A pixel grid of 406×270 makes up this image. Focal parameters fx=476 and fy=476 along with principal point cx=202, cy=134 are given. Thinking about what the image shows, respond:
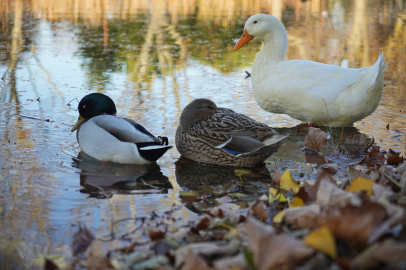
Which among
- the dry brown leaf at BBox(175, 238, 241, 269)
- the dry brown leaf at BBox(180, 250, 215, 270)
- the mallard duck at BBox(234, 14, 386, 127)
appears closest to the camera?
the dry brown leaf at BBox(180, 250, 215, 270)

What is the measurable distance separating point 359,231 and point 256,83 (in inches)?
149

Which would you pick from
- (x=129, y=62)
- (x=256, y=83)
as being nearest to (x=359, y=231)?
(x=256, y=83)

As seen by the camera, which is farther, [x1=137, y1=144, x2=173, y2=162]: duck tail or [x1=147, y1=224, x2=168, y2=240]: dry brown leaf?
[x1=137, y1=144, x2=173, y2=162]: duck tail

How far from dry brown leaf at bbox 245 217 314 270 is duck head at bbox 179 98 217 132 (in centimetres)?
256

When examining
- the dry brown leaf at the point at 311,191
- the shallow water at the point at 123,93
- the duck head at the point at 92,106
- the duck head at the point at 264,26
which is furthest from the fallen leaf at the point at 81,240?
the duck head at the point at 264,26

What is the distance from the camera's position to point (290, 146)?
184 inches

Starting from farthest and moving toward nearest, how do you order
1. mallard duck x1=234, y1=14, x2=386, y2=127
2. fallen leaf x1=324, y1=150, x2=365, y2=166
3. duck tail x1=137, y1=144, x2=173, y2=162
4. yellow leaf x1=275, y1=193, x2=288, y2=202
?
mallard duck x1=234, y1=14, x2=386, y2=127, fallen leaf x1=324, y1=150, x2=365, y2=166, duck tail x1=137, y1=144, x2=173, y2=162, yellow leaf x1=275, y1=193, x2=288, y2=202

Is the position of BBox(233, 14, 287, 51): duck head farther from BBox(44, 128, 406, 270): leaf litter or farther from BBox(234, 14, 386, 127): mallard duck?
BBox(44, 128, 406, 270): leaf litter

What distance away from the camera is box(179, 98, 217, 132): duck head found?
14.0 ft

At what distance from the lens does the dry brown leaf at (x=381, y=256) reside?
5.37 feet

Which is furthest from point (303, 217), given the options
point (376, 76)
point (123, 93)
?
point (123, 93)

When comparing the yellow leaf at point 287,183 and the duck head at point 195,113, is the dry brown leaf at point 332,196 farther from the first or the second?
the duck head at point 195,113

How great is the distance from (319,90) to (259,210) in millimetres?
2715

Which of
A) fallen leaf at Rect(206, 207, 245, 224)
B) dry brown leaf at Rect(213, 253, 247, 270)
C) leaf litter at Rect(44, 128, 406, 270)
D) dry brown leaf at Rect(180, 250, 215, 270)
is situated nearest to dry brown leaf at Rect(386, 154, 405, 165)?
leaf litter at Rect(44, 128, 406, 270)
